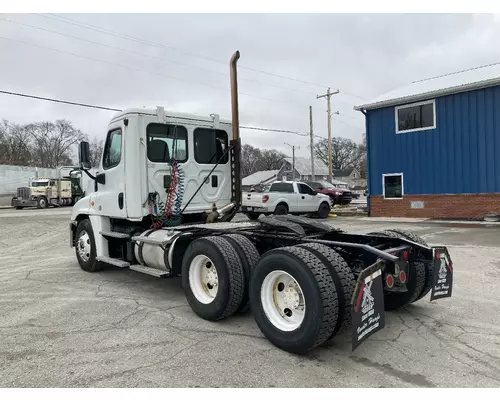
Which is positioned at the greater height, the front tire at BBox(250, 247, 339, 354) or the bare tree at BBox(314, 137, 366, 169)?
the bare tree at BBox(314, 137, 366, 169)

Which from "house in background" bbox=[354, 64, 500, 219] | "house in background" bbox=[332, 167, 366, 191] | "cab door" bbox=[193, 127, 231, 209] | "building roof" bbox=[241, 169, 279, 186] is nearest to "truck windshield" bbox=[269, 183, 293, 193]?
"house in background" bbox=[354, 64, 500, 219]

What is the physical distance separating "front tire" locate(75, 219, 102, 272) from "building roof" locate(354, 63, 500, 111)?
48.7 feet

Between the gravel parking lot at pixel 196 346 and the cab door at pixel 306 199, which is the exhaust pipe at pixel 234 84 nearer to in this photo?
the gravel parking lot at pixel 196 346

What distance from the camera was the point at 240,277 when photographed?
4.46m

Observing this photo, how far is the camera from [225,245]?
4.62 meters

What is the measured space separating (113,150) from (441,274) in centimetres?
512

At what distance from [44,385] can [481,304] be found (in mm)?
4951

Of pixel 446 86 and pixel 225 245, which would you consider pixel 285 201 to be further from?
pixel 225 245

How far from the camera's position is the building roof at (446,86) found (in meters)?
16.0

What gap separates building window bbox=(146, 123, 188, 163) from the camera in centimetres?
649

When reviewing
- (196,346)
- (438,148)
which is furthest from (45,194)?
(196,346)

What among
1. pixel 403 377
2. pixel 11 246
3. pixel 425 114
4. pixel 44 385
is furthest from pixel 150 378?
pixel 425 114

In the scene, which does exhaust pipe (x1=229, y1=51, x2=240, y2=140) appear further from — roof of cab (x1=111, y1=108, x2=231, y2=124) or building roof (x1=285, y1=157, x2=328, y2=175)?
building roof (x1=285, y1=157, x2=328, y2=175)

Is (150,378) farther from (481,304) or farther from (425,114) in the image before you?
(425,114)
